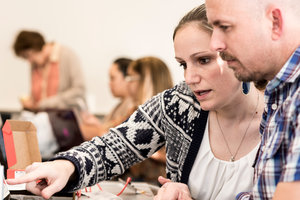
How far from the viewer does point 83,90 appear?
15.6 feet

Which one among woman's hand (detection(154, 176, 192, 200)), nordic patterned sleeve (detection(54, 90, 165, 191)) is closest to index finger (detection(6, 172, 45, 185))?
nordic patterned sleeve (detection(54, 90, 165, 191))

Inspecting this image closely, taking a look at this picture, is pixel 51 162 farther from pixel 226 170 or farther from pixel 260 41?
pixel 260 41

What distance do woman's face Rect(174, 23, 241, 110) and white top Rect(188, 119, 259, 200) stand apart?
15 cm

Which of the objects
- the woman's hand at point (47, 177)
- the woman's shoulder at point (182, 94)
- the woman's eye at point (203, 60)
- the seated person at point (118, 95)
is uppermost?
the woman's eye at point (203, 60)

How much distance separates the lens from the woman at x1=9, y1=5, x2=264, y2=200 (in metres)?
1.27

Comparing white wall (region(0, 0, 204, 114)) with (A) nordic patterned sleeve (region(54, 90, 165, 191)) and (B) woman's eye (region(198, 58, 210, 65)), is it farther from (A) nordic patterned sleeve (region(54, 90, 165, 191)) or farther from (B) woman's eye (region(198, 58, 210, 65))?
(B) woman's eye (region(198, 58, 210, 65))

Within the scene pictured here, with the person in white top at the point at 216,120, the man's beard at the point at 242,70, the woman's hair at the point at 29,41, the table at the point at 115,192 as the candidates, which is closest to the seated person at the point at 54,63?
the woman's hair at the point at 29,41

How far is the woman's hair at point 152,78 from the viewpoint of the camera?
10.3 ft

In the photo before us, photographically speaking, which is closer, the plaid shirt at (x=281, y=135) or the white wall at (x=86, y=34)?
the plaid shirt at (x=281, y=135)

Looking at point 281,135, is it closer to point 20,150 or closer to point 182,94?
point 182,94

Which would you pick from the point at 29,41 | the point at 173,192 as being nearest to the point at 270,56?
the point at 173,192

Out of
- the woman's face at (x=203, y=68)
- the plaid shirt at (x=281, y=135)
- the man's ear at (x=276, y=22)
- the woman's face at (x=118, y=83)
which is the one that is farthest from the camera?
the woman's face at (x=118, y=83)

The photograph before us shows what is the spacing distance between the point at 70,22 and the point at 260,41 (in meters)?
5.27

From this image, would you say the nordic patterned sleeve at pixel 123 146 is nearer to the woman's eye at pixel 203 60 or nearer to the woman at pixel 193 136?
the woman at pixel 193 136
